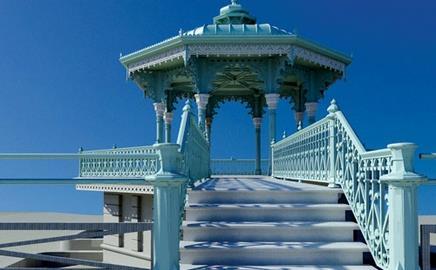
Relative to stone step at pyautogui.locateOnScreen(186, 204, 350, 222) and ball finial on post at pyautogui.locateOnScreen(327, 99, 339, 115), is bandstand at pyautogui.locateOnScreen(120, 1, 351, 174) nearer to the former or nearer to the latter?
ball finial on post at pyautogui.locateOnScreen(327, 99, 339, 115)

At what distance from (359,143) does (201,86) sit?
7492mm

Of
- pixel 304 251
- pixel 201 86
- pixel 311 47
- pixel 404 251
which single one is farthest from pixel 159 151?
pixel 311 47

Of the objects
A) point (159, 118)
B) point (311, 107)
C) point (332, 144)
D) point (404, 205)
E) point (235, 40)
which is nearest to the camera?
point (404, 205)

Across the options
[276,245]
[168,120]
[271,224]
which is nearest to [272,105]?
[168,120]

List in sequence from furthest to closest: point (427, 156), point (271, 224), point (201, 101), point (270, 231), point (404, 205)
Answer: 1. point (201, 101)
2. point (271, 224)
3. point (270, 231)
4. point (427, 156)
5. point (404, 205)

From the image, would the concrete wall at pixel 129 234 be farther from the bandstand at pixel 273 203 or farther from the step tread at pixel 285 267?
the step tread at pixel 285 267

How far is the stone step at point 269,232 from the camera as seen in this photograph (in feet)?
17.2

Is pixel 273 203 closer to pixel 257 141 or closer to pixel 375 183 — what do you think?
pixel 375 183

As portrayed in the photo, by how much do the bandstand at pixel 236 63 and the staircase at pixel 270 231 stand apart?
534cm

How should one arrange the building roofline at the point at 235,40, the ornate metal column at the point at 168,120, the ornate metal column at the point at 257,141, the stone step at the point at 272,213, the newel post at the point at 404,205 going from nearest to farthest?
the newel post at the point at 404,205
the stone step at the point at 272,213
the building roofline at the point at 235,40
the ornate metal column at the point at 168,120
the ornate metal column at the point at 257,141

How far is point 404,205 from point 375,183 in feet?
2.44

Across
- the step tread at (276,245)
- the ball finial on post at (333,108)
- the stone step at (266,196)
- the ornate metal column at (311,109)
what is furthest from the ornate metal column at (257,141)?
the step tread at (276,245)

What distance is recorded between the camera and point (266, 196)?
6.27 m

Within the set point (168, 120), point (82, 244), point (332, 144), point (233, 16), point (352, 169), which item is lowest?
point (82, 244)
